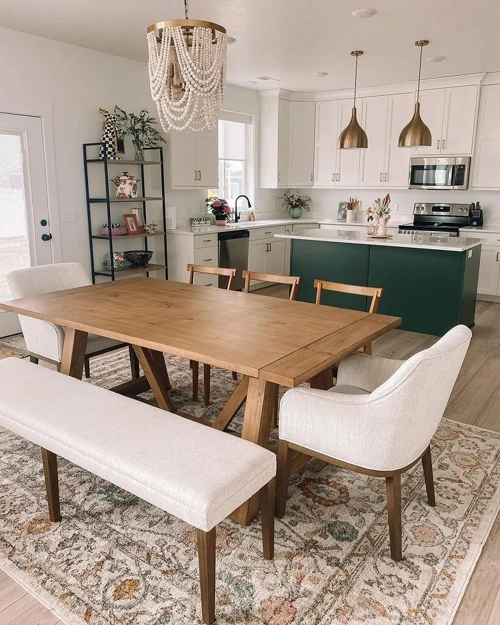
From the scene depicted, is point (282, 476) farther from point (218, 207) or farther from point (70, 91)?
point (218, 207)

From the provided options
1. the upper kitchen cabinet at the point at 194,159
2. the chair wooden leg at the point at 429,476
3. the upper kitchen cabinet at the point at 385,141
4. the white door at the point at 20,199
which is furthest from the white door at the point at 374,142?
the chair wooden leg at the point at 429,476

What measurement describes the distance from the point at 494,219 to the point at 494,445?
4651 mm

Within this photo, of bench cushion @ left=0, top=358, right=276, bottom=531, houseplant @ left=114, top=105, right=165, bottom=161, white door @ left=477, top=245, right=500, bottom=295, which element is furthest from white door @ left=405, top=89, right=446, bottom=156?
bench cushion @ left=0, top=358, right=276, bottom=531

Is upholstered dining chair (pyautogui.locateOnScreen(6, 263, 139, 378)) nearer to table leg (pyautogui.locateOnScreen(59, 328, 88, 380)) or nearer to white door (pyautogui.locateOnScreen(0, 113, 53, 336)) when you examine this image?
table leg (pyautogui.locateOnScreen(59, 328, 88, 380))

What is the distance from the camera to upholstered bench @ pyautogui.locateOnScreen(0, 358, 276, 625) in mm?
1640

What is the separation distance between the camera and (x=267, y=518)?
1.94 metres

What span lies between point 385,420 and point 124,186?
4.28m

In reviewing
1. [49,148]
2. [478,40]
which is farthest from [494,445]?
[49,148]

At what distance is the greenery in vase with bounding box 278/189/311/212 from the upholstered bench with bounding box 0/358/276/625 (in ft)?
20.6

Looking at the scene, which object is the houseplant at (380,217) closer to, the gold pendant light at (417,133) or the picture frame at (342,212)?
the gold pendant light at (417,133)

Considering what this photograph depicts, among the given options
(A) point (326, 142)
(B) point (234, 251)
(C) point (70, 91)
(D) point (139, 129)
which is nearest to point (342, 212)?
(A) point (326, 142)

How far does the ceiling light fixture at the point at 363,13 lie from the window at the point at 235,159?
3.23 meters

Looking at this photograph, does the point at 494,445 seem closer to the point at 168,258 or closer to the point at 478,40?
the point at 478,40

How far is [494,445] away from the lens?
2.89 m
